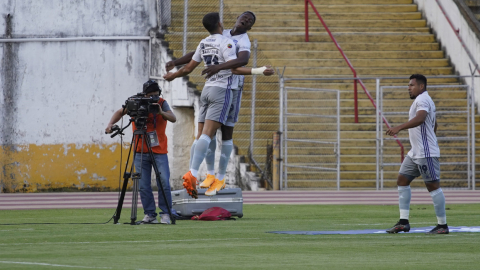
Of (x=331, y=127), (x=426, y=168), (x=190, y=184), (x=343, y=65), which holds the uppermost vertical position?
(x=343, y=65)

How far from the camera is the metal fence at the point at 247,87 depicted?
2309cm

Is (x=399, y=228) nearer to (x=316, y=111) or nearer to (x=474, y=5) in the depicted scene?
(x=316, y=111)

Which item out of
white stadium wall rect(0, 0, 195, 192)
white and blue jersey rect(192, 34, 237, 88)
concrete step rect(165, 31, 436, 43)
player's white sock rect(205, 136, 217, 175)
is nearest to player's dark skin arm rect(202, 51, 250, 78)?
white and blue jersey rect(192, 34, 237, 88)

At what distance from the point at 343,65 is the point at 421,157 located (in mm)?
14844

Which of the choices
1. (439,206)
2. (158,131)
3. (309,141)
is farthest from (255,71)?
Result: (309,141)

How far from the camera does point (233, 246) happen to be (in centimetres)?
913

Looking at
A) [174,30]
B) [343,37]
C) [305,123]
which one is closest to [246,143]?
[305,123]

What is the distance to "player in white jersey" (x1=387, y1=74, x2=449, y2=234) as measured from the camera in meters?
11.0

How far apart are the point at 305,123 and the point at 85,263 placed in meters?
17.1

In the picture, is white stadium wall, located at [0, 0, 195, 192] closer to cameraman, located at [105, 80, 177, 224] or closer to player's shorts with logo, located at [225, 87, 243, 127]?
player's shorts with logo, located at [225, 87, 243, 127]

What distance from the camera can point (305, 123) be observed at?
24109 millimetres

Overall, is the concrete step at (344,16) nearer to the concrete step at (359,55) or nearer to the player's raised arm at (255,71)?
the concrete step at (359,55)

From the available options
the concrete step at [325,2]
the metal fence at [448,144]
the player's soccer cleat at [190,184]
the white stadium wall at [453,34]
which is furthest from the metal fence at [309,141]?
the player's soccer cleat at [190,184]

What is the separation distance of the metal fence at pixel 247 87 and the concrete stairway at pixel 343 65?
0.03 m
